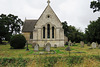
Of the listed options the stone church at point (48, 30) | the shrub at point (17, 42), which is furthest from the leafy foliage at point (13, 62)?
the stone church at point (48, 30)

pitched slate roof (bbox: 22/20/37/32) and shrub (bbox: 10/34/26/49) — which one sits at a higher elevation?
pitched slate roof (bbox: 22/20/37/32)

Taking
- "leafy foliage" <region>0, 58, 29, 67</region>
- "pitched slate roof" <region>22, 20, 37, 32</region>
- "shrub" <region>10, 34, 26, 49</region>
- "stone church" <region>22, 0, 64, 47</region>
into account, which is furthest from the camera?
"pitched slate roof" <region>22, 20, 37, 32</region>

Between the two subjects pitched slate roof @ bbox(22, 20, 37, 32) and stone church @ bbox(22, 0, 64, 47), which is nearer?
stone church @ bbox(22, 0, 64, 47)

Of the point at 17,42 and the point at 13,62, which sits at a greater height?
the point at 17,42

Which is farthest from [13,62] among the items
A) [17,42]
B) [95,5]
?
[95,5]

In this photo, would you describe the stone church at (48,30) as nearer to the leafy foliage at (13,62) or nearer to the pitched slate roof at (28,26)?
the pitched slate roof at (28,26)

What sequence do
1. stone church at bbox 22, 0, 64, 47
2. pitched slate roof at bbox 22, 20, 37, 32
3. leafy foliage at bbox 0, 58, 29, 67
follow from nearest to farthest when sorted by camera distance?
leafy foliage at bbox 0, 58, 29, 67 → stone church at bbox 22, 0, 64, 47 → pitched slate roof at bbox 22, 20, 37, 32

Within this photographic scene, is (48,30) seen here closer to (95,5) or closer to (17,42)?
(17,42)

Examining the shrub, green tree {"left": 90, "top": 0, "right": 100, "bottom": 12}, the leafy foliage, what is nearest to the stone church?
the shrub

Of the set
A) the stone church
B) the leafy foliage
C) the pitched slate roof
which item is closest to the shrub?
the stone church

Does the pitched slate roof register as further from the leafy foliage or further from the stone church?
the leafy foliage

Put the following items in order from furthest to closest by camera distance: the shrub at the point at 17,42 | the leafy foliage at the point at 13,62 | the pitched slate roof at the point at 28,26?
the pitched slate roof at the point at 28,26
the shrub at the point at 17,42
the leafy foliage at the point at 13,62

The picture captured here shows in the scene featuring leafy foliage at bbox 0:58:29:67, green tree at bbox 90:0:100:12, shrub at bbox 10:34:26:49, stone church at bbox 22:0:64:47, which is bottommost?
leafy foliage at bbox 0:58:29:67

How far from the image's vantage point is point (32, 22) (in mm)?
36156
